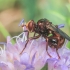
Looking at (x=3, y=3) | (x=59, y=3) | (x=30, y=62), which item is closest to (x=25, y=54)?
(x=30, y=62)

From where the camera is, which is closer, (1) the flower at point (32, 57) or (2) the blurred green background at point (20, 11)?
(1) the flower at point (32, 57)

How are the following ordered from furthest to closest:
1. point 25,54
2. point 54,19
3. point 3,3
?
1. point 3,3
2. point 54,19
3. point 25,54

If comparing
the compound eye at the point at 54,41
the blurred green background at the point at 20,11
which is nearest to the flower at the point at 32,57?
the compound eye at the point at 54,41

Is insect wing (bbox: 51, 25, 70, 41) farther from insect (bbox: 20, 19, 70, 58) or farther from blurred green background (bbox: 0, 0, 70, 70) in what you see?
blurred green background (bbox: 0, 0, 70, 70)

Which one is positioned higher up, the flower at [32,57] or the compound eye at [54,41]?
the compound eye at [54,41]

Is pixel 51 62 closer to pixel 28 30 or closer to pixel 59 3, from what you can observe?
pixel 28 30

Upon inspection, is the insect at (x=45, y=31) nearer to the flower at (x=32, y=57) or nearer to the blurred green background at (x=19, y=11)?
the flower at (x=32, y=57)

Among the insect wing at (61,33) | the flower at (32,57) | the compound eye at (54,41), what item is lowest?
the flower at (32,57)

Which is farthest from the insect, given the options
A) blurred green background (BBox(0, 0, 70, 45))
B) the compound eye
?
blurred green background (BBox(0, 0, 70, 45))

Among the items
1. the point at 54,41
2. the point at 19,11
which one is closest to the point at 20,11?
the point at 19,11

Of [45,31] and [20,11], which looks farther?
[20,11]

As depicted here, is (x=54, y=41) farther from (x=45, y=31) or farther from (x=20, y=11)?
(x=20, y=11)
